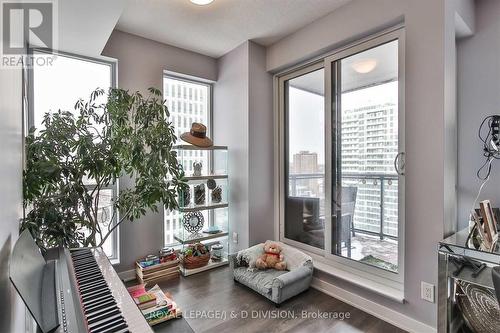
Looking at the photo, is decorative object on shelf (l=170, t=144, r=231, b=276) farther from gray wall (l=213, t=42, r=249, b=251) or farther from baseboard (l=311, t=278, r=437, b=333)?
baseboard (l=311, t=278, r=437, b=333)

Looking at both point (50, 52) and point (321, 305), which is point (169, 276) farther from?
point (50, 52)

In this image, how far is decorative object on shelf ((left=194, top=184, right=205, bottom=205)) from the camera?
121 inches

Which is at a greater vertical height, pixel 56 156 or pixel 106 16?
pixel 106 16

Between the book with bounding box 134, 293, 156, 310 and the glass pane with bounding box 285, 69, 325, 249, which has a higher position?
the glass pane with bounding box 285, 69, 325, 249

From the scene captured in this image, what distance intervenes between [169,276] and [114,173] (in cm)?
138

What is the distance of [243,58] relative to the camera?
3.07 meters

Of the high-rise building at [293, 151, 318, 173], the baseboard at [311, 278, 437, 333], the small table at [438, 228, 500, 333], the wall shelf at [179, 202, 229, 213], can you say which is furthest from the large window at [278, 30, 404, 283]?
the wall shelf at [179, 202, 229, 213]

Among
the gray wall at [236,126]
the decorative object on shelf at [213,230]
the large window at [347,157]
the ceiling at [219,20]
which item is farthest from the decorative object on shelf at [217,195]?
the ceiling at [219,20]

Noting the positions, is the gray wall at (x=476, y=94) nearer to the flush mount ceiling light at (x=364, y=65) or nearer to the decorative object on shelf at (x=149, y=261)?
the flush mount ceiling light at (x=364, y=65)

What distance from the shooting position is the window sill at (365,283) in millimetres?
1996

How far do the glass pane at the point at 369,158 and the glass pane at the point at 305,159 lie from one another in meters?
0.24

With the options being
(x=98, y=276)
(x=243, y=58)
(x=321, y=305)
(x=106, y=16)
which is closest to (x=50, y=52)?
(x=106, y=16)

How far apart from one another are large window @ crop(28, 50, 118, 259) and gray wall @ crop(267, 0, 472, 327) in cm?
260

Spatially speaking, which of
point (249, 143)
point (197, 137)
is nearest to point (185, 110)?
point (197, 137)
